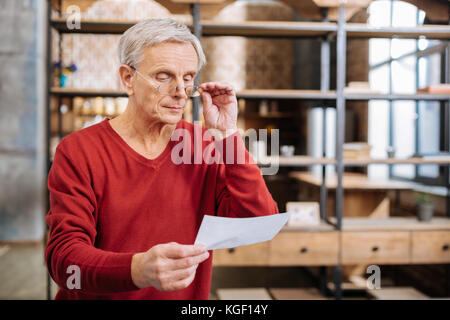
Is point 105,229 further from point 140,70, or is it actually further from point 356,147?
point 356,147

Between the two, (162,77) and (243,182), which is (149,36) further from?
(243,182)

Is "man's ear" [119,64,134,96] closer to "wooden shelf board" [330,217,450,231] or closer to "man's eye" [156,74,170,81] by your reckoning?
"man's eye" [156,74,170,81]

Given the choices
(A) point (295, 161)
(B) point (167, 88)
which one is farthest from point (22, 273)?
(B) point (167, 88)

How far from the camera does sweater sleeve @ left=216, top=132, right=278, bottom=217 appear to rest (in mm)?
956

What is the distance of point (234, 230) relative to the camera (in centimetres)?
75

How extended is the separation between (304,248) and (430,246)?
914 millimetres

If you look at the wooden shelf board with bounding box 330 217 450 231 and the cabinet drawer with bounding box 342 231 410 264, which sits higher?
the wooden shelf board with bounding box 330 217 450 231

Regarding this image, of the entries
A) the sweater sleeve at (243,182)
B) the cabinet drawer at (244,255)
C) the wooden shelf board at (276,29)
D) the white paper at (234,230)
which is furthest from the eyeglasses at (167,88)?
the cabinet drawer at (244,255)

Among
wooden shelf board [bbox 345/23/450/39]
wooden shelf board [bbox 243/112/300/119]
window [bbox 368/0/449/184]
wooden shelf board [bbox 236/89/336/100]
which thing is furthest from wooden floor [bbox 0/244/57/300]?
wooden shelf board [bbox 243/112/300/119]

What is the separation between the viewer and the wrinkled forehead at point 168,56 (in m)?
0.89

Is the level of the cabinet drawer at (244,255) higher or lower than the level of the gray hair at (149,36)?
lower

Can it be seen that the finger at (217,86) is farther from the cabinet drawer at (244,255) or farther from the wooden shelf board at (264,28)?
the cabinet drawer at (244,255)

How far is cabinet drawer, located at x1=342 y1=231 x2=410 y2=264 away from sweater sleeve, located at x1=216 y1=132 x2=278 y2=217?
6.62ft

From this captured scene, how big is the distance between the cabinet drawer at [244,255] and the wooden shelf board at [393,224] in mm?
589
